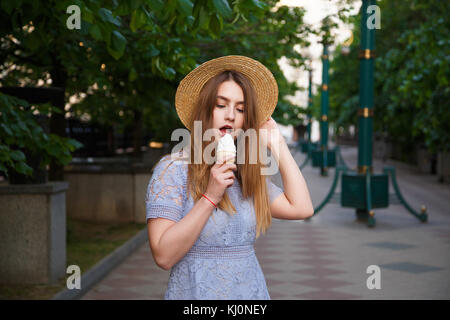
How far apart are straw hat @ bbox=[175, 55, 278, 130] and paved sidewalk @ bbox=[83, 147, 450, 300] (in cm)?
444

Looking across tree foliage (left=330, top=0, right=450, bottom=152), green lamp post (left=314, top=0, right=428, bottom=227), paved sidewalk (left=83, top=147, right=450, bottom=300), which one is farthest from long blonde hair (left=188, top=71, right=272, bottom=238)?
green lamp post (left=314, top=0, right=428, bottom=227)

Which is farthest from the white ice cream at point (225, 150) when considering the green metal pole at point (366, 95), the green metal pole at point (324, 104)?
the green metal pole at point (324, 104)

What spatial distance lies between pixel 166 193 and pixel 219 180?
25 cm

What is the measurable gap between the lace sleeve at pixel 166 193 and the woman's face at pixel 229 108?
0.83 ft

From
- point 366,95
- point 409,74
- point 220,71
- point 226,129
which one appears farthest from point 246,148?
point 409,74

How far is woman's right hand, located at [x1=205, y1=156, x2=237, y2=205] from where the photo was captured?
235 cm

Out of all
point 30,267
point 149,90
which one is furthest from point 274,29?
point 30,267

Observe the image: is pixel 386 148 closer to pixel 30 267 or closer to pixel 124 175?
pixel 124 175

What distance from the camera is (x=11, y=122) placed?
5.51m

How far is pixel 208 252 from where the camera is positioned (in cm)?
251

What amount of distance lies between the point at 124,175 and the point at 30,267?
5.58 meters

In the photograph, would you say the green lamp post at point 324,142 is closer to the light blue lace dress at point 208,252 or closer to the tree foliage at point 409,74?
the tree foliage at point 409,74

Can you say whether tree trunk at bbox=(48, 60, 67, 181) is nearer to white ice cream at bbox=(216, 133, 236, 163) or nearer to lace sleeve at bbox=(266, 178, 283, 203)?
lace sleeve at bbox=(266, 178, 283, 203)
